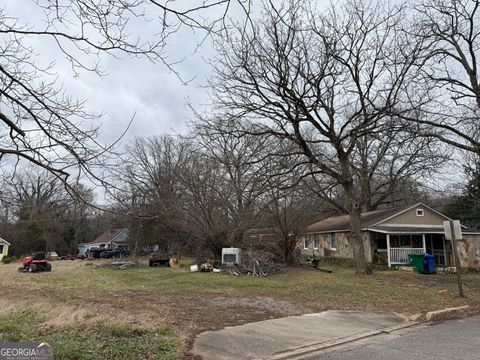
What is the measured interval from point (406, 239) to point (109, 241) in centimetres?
4649

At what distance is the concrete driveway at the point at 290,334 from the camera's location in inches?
267

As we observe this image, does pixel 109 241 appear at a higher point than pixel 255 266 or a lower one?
higher

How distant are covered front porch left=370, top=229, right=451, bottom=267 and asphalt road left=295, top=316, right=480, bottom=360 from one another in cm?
1953

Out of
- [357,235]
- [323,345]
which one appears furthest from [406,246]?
[323,345]

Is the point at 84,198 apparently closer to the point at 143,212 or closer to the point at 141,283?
the point at 143,212

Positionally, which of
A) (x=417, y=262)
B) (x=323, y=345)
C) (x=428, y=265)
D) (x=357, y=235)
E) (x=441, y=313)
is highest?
(x=357, y=235)


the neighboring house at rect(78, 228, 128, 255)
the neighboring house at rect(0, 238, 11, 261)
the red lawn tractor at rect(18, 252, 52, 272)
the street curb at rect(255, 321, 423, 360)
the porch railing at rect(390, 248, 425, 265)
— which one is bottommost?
the street curb at rect(255, 321, 423, 360)

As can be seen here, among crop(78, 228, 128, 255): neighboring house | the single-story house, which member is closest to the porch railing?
the single-story house

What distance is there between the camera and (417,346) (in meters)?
7.19

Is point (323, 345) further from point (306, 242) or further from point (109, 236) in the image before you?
point (109, 236)

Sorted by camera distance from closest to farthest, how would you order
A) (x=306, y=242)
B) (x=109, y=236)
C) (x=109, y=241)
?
(x=306, y=242) → (x=109, y=241) → (x=109, y=236)

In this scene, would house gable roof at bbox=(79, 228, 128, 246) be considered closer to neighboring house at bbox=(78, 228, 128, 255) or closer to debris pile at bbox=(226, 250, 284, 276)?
neighboring house at bbox=(78, 228, 128, 255)

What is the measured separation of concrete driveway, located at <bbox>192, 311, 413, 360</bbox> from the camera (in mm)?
6773

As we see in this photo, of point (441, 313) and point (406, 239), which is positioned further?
point (406, 239)
